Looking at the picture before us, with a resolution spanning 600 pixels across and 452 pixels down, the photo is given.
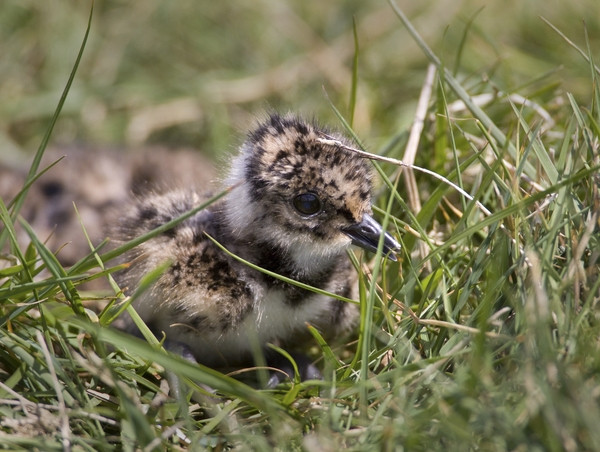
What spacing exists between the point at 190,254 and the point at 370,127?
1854 millimetres

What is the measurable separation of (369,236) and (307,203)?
200 millimetres

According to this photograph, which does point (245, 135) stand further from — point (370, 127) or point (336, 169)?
point (370, 127)

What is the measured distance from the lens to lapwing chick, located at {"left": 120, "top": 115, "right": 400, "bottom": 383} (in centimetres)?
210

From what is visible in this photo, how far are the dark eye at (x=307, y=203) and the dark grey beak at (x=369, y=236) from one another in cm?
11

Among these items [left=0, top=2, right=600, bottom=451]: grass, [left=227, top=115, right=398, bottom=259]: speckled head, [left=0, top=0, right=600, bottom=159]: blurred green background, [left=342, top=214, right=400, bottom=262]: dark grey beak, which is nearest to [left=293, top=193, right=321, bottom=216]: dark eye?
[left=227, top=115, right=398, bottom=259]: speckled head

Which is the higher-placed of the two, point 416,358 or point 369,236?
point 369,236

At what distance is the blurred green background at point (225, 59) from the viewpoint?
12.9ft

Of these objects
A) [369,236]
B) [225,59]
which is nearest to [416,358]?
[369,236]

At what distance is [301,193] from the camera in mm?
2092

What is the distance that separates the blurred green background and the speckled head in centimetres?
148

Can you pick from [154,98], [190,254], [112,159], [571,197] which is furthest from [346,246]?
[154,98]

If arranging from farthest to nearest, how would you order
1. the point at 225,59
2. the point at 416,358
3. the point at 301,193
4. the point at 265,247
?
the point at 225,59, the point at 265,247, the point at 301,193, the point at 416,358

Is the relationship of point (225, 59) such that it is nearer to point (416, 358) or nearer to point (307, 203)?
point (307, 203)

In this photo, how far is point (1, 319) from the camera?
6.22 ft
